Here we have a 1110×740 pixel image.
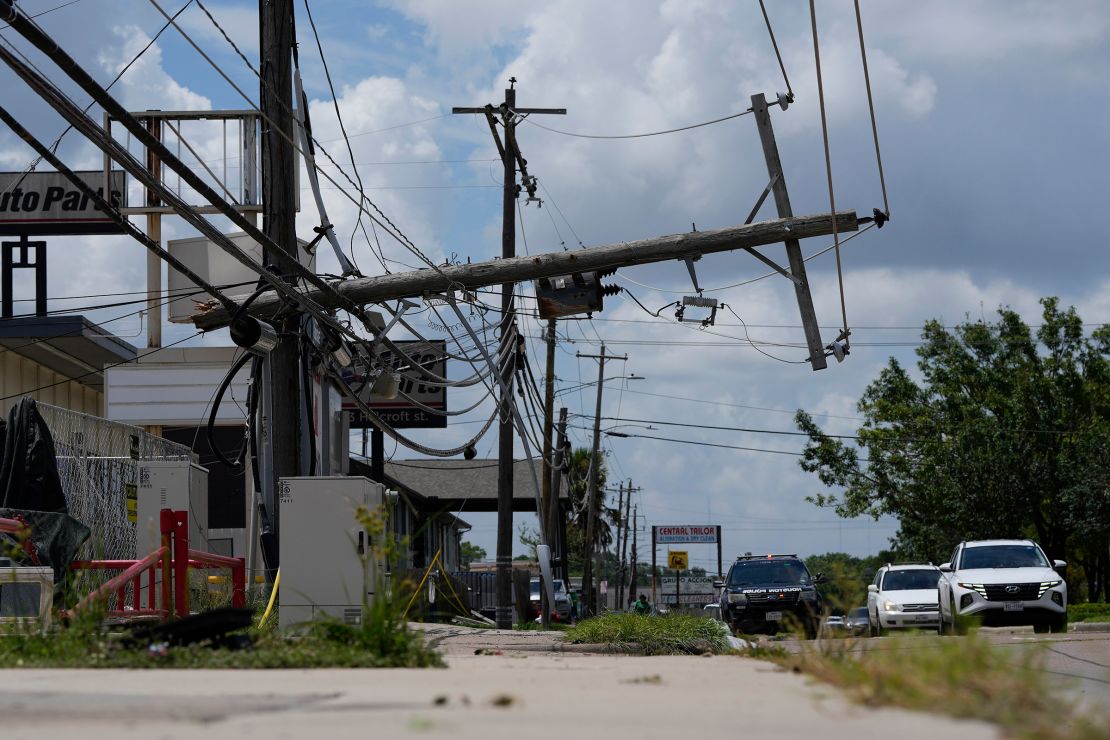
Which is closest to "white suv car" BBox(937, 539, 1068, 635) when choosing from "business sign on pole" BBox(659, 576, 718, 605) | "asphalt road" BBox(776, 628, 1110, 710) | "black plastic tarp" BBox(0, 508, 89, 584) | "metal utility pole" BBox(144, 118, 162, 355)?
"asphalt road" BBox(776, 628, 1110, 710)

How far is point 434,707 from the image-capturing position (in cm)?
527

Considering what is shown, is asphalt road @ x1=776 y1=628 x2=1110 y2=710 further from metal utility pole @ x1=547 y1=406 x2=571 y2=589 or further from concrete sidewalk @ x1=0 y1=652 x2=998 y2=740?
metal utility pole @ x1=547 y1=406 x2=571 y2=589

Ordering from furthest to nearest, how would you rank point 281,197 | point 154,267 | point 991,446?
point 991,446 → point 154,267 → point 281,197

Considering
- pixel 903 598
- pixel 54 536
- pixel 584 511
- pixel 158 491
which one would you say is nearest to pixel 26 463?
pixel 54 536

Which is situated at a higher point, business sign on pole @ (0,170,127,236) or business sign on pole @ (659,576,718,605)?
business sign on pole @ (0,170,127,236)

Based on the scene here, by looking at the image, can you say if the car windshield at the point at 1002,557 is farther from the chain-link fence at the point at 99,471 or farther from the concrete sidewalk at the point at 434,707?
the concrete sidewalk at the point at 434,707

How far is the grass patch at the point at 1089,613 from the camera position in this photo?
30112mm

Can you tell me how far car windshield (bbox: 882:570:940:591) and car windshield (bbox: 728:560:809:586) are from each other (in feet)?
6.77

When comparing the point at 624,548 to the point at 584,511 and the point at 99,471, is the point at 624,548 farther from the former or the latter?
the point at 99,471

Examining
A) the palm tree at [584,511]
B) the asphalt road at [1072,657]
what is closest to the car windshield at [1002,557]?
the asphalt road at [1072,657]

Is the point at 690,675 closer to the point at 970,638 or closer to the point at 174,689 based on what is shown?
the point at 970,638

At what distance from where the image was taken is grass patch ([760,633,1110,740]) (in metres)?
4.57

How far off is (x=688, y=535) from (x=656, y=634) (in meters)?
87.2

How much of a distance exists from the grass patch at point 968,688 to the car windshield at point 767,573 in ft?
66.6
